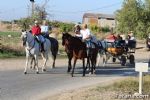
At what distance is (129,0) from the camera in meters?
62.7

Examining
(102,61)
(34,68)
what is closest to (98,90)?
(34,68)

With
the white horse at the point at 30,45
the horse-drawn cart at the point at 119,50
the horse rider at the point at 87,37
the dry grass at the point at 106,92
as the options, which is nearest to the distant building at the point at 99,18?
the horse-drawn cart at the point at 119,50

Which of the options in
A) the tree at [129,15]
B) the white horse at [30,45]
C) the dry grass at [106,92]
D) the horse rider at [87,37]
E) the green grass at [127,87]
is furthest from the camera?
the tree at [129,15]

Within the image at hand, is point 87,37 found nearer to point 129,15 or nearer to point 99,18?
point 129,15

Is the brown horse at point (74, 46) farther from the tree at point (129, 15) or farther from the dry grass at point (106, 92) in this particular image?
the tree at point (129, 15)

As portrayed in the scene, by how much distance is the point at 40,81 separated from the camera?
21.2 m

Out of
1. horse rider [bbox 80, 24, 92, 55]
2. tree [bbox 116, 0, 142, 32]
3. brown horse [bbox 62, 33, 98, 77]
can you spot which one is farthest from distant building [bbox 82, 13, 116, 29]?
brown horse [bbox 62, 33, 98, 77]

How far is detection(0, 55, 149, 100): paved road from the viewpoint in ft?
56.8

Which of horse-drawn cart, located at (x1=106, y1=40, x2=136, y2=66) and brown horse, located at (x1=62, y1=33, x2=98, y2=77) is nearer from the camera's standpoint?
brown horse, located at (x1=62, y1=33, x2=98, y2=77)

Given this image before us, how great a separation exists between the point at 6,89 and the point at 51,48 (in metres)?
9.59

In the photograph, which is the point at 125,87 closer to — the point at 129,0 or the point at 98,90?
the point at 98,90

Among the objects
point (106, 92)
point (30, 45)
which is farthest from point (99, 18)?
point (106, 92)

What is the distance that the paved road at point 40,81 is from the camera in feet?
56.8

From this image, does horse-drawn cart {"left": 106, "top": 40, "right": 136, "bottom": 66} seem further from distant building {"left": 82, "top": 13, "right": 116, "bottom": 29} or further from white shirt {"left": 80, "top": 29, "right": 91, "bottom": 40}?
distant building {"left": 82, "top": 13, "right": 116, "bottom": 29}
